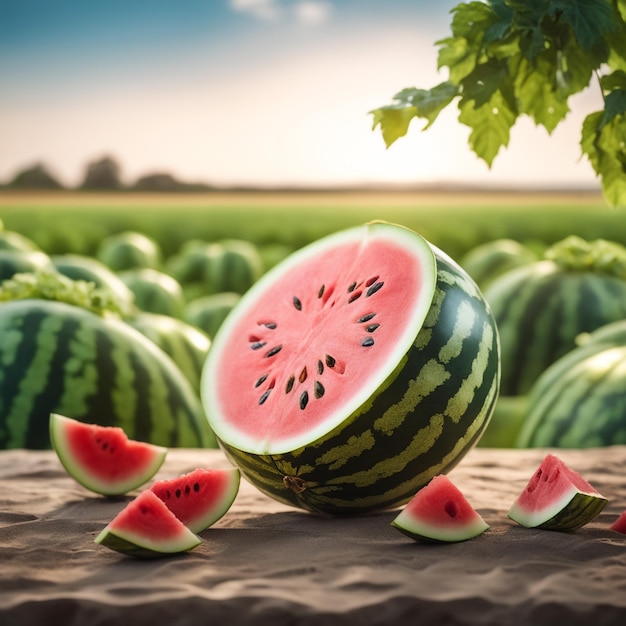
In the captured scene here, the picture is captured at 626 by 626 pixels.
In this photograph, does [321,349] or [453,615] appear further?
[321,349]

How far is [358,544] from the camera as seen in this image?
5.53ft

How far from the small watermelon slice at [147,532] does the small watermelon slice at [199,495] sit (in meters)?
0.12

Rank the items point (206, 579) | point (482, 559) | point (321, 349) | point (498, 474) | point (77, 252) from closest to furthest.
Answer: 1. point (206, 579)
2. point (482, 559)
3. point (321, 349)
4. point (498, 474)
5. point (77, 252)

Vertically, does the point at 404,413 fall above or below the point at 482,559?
above

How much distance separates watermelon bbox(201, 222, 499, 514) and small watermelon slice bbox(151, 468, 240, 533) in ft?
0.18

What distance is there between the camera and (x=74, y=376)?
8.39 ft

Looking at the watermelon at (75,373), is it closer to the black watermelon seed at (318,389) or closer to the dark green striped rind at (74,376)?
the dark green striped rind at (74,376)

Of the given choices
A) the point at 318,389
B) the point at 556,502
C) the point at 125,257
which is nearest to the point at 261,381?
the point at 318,389

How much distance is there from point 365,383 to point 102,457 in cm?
70

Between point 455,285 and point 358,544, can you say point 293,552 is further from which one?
point 455,285

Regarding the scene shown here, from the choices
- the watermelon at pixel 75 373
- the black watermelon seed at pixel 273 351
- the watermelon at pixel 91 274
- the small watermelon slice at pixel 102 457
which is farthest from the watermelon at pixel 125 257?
the black watermelon seed at pixel 273 351

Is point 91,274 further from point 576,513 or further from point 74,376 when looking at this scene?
point 576,513

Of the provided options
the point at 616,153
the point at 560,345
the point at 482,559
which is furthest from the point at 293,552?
the point at 560,345

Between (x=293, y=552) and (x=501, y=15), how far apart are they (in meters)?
0.98
